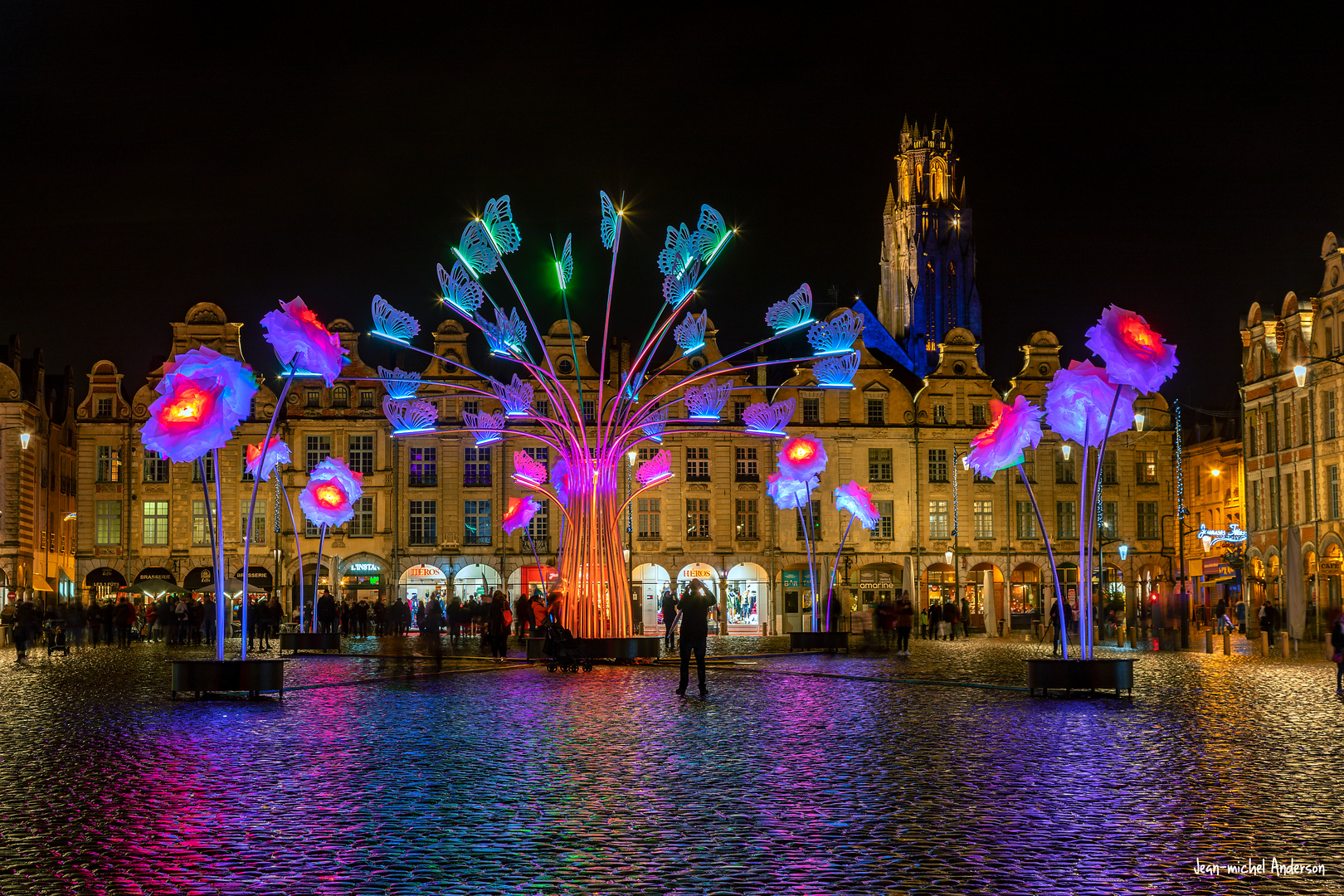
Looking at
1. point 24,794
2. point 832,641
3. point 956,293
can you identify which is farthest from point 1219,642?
point 956,293

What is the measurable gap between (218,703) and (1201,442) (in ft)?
242

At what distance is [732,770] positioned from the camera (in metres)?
11.9

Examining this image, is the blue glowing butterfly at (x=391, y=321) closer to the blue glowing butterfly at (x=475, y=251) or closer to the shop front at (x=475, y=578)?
the blue glowing butterfly at (x=475, y=251)

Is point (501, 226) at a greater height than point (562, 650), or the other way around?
point (501, 226)

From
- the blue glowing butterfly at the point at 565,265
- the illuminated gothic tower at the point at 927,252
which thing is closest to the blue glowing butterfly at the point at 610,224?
the blue glowing butterfly at the point at 565,265

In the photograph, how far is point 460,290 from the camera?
28891 millimetres

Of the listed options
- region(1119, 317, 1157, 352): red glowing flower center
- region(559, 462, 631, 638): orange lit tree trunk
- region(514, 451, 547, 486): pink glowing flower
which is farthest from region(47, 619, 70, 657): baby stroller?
region(1119, 317, 1157, 352): red glowing flower center

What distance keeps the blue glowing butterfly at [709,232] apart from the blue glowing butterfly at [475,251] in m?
3.89

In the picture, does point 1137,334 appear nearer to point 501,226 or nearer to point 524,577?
point 501,226

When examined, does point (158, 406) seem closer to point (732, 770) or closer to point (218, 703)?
point (218, 703)

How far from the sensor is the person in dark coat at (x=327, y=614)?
37969 mm

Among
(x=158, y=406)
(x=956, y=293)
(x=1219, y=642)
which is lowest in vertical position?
(x=1219, y=642)

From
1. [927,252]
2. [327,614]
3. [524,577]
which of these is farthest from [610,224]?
[927,252]

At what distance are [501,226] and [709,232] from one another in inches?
158
